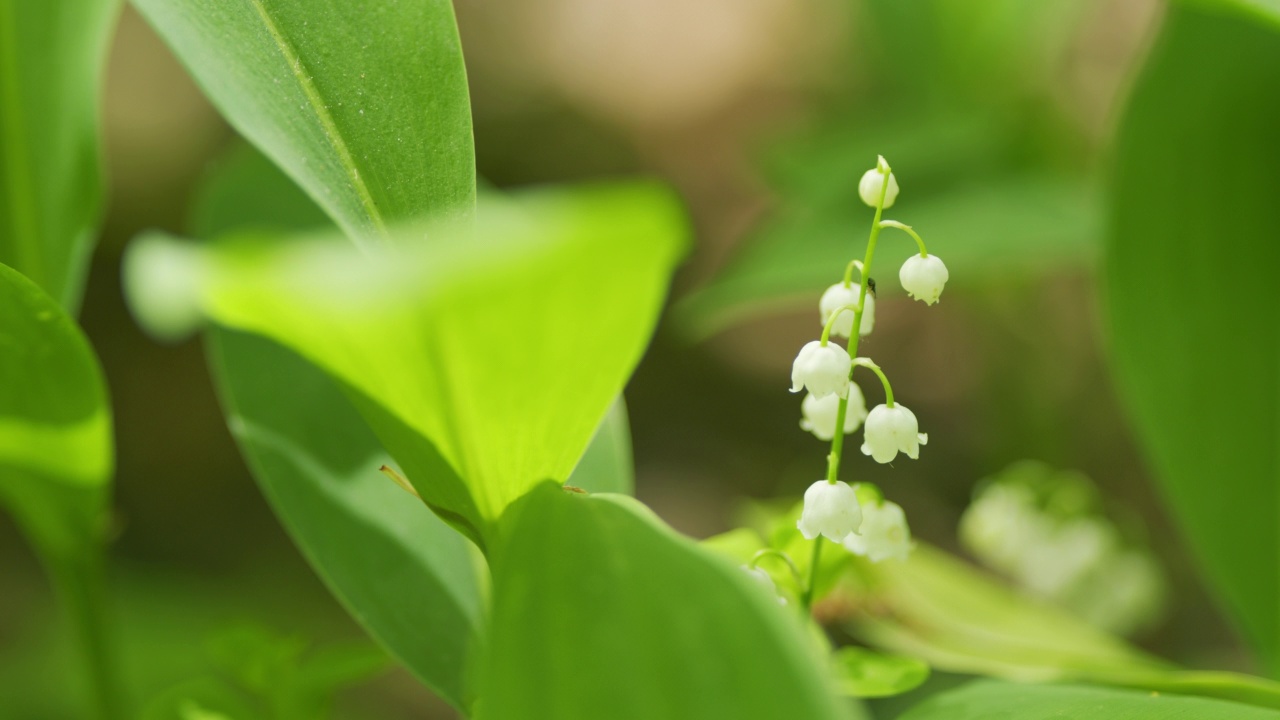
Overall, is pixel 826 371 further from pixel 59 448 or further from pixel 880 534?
pixel 59 448

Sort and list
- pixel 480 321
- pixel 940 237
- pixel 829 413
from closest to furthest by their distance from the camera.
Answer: pixel 480 321
pixel 829 413
pixel 940 237

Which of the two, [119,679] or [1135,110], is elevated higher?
[1135,110]

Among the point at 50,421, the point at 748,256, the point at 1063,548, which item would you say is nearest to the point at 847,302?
the point at 50,421

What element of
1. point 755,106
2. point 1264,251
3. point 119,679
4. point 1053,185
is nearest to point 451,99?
point 119,679

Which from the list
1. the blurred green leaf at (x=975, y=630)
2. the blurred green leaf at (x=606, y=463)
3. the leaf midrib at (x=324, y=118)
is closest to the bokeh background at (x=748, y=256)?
the blurred green leaf at (x=975, y=630)

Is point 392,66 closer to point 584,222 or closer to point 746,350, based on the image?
point 584,222
